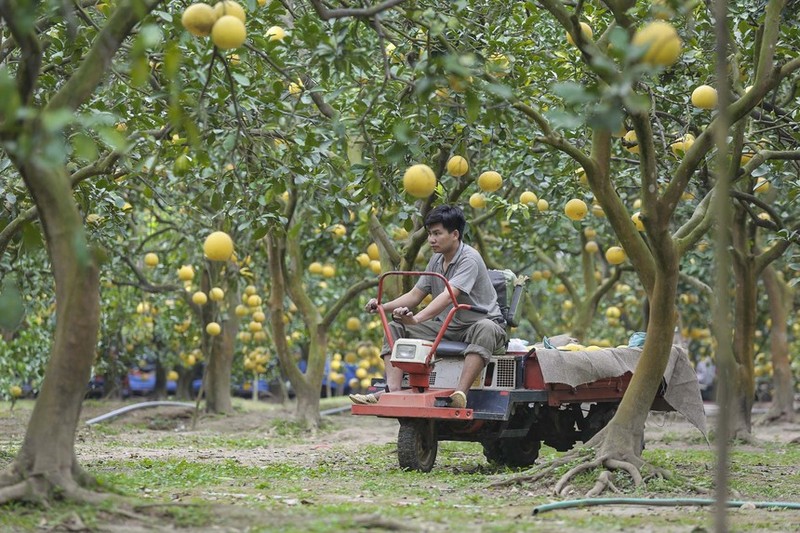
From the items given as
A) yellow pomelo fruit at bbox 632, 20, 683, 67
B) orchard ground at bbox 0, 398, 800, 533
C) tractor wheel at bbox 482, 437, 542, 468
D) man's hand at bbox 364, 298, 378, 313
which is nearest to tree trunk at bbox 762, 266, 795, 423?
orchard ground at bbox 0, 398, 800, 533

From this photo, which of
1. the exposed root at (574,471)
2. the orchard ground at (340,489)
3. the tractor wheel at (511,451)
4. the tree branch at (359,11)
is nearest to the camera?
the orchard ground at (340,489)

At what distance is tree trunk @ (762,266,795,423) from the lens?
1591 centimetres

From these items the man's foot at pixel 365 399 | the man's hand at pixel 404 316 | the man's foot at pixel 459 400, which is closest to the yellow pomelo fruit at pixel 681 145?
the man's hand at pixel 404 316

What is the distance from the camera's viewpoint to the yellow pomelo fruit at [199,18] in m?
5.62

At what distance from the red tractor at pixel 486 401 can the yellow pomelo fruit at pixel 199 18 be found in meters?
3.16

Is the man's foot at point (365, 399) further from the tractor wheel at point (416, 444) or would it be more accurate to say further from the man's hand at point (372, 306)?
the man's hand at point (372, 306)

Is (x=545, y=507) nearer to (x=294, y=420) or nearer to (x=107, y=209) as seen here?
(x=107, y=209)

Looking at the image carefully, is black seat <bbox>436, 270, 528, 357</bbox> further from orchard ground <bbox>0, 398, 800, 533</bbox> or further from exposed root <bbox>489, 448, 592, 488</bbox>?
exposed root <bbox>489, 448, 592, 488</bbox>

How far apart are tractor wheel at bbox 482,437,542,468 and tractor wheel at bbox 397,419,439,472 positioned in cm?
84

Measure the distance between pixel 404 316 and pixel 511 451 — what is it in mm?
1837

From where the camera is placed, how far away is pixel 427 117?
672 centimetres

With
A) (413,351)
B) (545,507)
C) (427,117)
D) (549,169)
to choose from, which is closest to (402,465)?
(413,351)

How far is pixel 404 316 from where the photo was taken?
8516 millimetres

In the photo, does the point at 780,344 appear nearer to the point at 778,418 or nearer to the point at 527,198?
the point at 778,418
